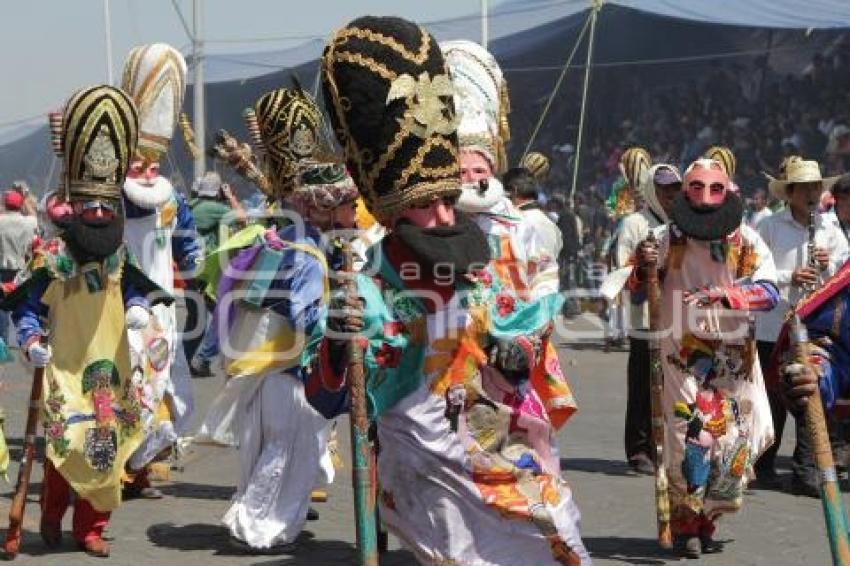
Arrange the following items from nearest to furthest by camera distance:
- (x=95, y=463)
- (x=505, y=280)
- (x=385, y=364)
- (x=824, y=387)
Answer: (x=385, y=364), (x=505, y=280), (x=95, y=463), (x=824, y=387)

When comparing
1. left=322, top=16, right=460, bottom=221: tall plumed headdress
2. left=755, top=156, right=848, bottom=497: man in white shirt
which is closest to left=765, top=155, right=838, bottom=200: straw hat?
left=755, top=156, right=848, bottom=497: man in white shirt

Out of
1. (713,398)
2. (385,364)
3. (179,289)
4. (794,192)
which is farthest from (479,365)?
(179,289)

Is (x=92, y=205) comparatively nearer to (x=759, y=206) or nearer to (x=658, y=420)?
(x=658, y=420)

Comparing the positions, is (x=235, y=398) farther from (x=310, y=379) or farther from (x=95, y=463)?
(x=310, y=379)

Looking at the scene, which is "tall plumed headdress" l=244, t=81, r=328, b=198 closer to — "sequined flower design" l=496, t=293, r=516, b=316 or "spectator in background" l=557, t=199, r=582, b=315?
"sequined flower design" l=496, t=293, r=516, b=316

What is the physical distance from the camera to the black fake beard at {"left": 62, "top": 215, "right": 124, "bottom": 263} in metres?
7.36

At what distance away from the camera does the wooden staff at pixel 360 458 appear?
437 centimetres

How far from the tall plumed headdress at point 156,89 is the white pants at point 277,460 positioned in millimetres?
2234

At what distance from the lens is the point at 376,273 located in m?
4.95

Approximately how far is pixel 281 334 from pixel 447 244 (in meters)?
3.00

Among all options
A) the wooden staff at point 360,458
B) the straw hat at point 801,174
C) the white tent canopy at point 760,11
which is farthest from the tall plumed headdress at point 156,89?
the white tent canopy at point 760,11

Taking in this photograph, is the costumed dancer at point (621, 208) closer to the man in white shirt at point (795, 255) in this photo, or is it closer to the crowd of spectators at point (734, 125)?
the man in white shirt at point (795, 255)

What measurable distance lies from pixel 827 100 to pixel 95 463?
16.0 meters

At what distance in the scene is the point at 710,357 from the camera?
7.43 metres
